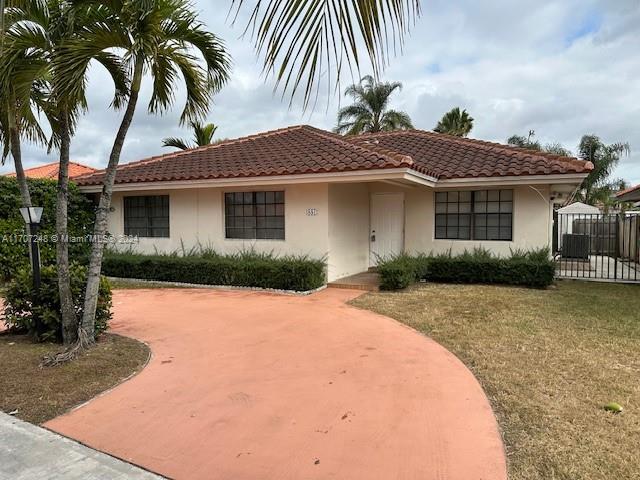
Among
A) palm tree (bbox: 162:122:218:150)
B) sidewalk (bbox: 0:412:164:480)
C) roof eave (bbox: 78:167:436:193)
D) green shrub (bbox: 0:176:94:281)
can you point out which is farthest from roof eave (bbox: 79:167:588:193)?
palm tree (bbox: 162:122:218:150)

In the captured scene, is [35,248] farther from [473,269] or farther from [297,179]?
[473,269]

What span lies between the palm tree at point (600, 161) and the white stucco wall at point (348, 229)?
22720mm

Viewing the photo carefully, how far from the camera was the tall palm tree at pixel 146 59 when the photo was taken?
527 cm

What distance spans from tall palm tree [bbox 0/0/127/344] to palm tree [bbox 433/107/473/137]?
35.2 m

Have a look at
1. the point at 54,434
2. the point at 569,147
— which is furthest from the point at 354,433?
the point at 569,147

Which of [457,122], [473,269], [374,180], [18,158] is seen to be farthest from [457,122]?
[18,158]

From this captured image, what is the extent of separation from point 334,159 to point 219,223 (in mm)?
4161

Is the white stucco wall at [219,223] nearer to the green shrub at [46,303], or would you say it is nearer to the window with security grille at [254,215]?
the window with security grille at [254,215]

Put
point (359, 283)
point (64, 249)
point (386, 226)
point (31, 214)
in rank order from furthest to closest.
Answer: point (386, 226) → point (359, 283) → point (31, 214) → point (64, 249)

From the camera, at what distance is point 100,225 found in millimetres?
5742

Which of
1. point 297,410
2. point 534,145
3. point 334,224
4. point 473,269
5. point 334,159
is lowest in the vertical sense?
point 297,410

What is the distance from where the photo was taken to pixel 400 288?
1073 centimetres

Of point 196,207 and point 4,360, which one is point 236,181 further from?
point 4,360

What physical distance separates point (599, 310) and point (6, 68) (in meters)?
10.6
